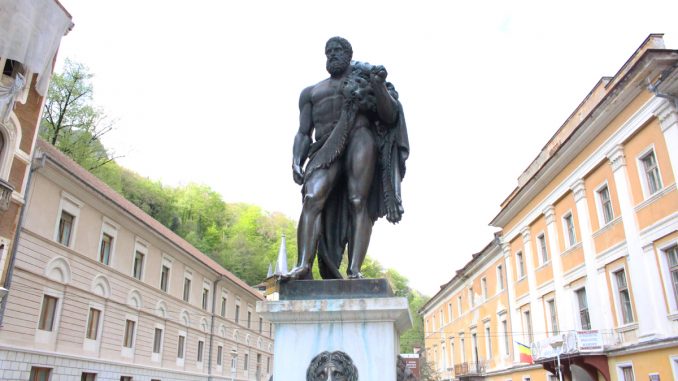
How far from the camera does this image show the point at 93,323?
78.5 feet

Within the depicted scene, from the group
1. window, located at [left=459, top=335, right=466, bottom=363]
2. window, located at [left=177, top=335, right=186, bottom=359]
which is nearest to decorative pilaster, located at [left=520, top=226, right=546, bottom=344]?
window, located at [left=459, top=335, right=466, bottom=363]

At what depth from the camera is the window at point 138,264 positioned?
28.1 m

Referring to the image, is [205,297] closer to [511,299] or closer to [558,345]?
[511,299]

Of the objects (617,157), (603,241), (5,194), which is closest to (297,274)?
(5,194)

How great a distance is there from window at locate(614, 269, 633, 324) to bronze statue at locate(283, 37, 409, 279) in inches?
694

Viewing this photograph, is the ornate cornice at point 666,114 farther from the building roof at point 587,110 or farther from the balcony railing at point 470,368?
the balcony railing at point 470,368

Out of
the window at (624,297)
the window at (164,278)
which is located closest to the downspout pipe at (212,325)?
the window at (164,278)

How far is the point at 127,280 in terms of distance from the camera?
87.9ft

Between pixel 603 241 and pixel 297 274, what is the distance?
19523 mm

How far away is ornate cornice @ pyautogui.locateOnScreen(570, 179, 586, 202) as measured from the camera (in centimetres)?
2183

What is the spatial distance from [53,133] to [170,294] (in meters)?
12.7

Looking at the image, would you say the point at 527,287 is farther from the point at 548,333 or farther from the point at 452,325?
the point at 452,325

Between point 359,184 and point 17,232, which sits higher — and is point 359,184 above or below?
below

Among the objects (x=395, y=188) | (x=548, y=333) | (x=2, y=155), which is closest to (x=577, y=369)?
(x=548, y=333)
